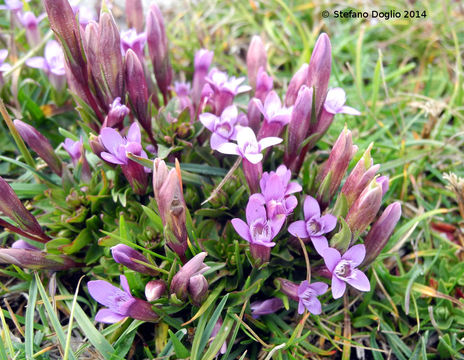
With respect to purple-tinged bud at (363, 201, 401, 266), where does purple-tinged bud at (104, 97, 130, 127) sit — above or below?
above

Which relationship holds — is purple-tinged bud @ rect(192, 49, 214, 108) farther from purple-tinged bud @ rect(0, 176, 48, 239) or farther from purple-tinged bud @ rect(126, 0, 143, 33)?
purple-tinged bud @ rect(0, 176, 48, 239)

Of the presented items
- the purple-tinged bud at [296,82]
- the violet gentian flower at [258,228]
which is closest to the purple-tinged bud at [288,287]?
the violet gentian flower at [258,228]

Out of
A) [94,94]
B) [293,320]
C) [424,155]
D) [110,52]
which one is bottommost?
[293,320]

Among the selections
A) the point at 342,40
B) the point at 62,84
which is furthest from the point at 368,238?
the point at 342,40

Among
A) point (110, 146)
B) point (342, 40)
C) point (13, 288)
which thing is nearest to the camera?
point (110, 146)

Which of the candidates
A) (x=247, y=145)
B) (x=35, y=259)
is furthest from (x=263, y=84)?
(x=35, y=259)

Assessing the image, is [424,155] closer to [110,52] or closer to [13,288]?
[110,52]

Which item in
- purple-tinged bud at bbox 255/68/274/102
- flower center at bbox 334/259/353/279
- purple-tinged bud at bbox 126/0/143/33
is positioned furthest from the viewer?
purple-tinged bud at bbox 126/0/143/33

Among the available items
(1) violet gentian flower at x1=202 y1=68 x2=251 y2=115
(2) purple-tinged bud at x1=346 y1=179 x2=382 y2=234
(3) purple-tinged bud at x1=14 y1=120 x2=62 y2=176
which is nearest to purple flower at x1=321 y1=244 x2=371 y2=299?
(2) purple-tinged bud at x1=346 y1=179 x2=382 y2=234
